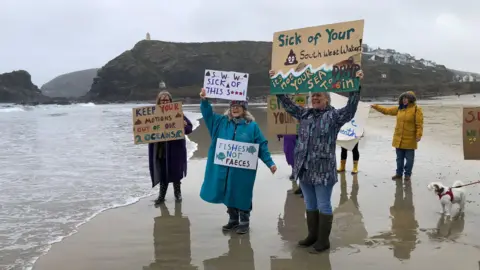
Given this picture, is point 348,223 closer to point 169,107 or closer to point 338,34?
point 338,34

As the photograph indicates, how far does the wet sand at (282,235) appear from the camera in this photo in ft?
15.7

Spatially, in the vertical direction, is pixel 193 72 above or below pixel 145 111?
above

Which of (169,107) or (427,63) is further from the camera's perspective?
(427,63)

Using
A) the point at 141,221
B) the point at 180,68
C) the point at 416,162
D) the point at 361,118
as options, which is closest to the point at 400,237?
the point at 141,221

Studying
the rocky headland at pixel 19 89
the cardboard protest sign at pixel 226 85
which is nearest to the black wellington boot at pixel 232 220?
the cardboard protest sign at pixel 226 85

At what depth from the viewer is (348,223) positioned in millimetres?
6051

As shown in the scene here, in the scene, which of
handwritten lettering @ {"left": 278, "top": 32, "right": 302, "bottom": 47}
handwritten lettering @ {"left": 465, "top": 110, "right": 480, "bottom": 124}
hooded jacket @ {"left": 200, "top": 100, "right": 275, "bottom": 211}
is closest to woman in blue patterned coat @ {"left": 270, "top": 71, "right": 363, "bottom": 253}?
hooded jacket @ {"left": 200, "top": 100, "right": 275, "bottom": 211}

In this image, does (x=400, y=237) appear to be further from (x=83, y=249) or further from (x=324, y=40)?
(x=83, y=249)

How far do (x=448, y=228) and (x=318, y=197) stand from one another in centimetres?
202

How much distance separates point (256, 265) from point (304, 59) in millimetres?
2585

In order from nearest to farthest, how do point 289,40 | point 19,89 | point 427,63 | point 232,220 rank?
1. point 289,40
2. point 232,220
3. point 19,89
4. point 427,63

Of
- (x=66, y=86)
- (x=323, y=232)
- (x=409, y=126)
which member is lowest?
(x=323, y=232)

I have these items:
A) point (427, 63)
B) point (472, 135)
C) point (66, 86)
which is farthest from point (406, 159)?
point (66, 86)

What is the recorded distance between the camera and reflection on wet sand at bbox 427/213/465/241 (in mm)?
5398
